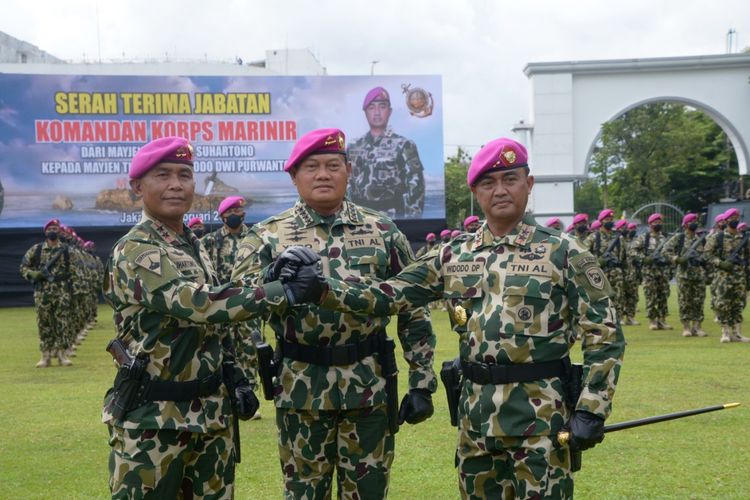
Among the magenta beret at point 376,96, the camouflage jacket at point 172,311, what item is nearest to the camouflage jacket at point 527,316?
the camouflage jacket at point 172,311

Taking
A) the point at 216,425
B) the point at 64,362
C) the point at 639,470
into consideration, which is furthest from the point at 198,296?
the point at 64,362

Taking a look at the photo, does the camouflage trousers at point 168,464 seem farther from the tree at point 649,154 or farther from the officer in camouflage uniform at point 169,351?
the tree at point 649,154

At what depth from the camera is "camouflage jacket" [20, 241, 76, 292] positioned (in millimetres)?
13180

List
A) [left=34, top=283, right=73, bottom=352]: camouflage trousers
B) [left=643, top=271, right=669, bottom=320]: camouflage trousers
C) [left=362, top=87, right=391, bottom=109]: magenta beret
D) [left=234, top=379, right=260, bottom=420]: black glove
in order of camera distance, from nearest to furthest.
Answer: [left=234, top=379, right=260, bottom=420]: black glove, [left=34, top=283, right=73, bottom=352]: camouflage trousers, [left=643, top=271, right=669, bottom=320]: camouflage trousers, [left=362, top=87, right=391, bottom=109]: magenta beret

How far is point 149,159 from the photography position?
12.1ft

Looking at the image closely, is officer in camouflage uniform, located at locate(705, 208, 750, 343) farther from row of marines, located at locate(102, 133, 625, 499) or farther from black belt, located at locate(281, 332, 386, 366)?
black belt, located at locate(281, 332, 386, 366)

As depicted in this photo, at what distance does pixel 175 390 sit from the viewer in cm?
360

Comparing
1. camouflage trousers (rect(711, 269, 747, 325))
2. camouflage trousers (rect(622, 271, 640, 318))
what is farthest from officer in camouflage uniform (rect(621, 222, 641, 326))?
camouflage trousers (rect(711, 269, 747, 325))

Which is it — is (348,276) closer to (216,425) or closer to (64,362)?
(216,425)

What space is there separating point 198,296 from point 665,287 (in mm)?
14155

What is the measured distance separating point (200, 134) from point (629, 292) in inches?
569

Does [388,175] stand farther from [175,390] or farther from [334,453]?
[175,390]

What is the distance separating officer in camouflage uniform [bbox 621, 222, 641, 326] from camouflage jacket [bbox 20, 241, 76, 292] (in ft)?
33.7

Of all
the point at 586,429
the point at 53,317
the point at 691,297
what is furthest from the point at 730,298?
the point at 586,429
